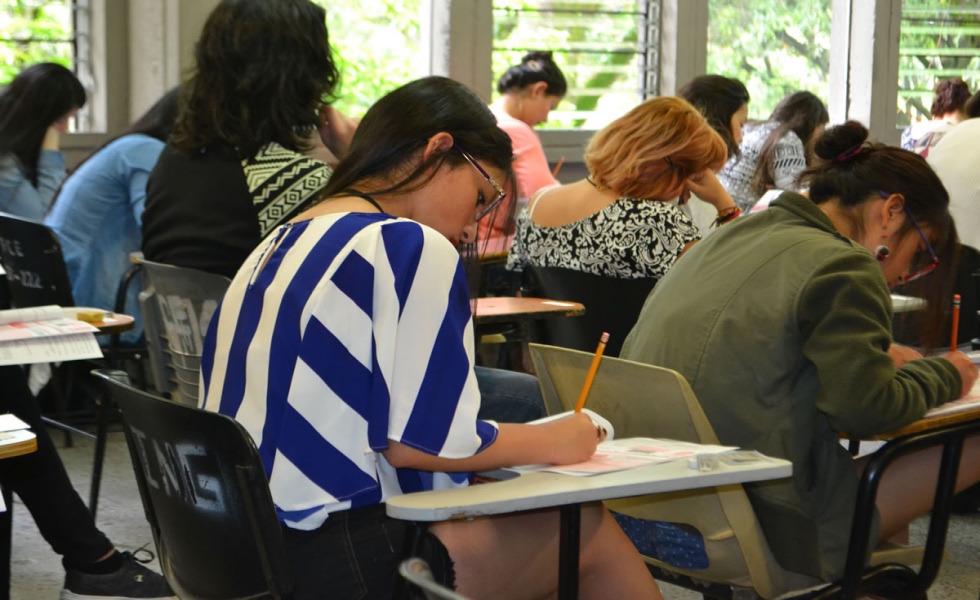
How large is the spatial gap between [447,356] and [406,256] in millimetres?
128

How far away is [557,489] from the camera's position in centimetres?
130

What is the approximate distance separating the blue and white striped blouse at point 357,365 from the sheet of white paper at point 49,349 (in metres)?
0.72

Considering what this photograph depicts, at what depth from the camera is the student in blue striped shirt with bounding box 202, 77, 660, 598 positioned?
139 cm

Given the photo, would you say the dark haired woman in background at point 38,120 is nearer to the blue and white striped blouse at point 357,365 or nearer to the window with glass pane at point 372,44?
the window with glass pane at point 372,44

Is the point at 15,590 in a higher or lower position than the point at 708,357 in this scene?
lower

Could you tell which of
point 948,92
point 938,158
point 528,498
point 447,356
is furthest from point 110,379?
point 948,92

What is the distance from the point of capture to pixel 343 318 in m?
1.39

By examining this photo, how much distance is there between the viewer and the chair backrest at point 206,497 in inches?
51.4

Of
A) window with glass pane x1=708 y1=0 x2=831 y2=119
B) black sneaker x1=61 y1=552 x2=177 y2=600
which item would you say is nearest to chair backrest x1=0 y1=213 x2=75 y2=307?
black sneaker x1=61 y1=552 x2=177 y2=600

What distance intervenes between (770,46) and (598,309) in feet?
14.3

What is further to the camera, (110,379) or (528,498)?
(110,379)

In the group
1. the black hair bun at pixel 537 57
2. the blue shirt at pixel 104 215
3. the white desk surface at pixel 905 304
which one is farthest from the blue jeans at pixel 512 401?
the black hair bun at pixel 537 57

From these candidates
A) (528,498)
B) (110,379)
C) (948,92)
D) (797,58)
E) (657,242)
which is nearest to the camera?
(528,498)

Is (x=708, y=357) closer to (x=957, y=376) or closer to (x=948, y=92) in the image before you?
(x=957, y=376)
